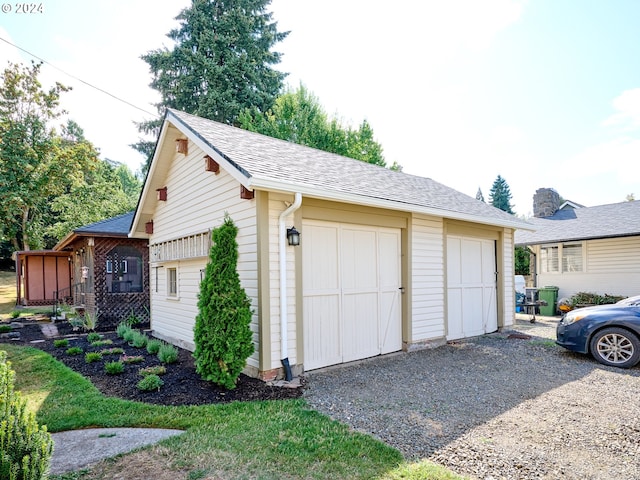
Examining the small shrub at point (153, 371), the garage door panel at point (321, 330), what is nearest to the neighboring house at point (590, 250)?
the garage door panel at point (321, 330)

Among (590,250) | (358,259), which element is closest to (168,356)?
(358,259)

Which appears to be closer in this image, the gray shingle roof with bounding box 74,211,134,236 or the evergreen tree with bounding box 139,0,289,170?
the gray shingle roof with bounding box 74,211,134,236

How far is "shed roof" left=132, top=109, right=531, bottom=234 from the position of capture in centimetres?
484

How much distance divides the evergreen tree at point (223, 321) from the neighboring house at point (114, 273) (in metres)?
8.05

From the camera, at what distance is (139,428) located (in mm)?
3621

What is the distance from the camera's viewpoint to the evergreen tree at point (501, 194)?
38.7 metres

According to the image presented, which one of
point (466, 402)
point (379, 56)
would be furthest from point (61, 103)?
point (466, 402)

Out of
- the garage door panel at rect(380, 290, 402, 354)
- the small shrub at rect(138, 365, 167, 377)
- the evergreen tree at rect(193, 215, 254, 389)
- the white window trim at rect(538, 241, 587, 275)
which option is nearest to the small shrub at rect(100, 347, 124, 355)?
the small shrub at rect(138, 365, 167, 377)

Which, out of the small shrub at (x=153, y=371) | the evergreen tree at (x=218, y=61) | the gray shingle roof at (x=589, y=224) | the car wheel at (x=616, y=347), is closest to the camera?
the small shrub at (x=153, y=371)

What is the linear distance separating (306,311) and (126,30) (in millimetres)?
8894

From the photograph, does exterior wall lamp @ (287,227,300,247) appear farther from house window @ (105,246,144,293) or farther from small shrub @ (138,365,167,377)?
house window @ (105,246,144,293)

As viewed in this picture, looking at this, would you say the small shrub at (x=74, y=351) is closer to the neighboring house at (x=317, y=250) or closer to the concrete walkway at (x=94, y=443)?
the neighboring house at (x=317, y=250)

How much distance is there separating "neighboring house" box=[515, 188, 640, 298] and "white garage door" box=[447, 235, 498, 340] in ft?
11.4

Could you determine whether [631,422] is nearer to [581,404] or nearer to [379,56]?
[581,404]
